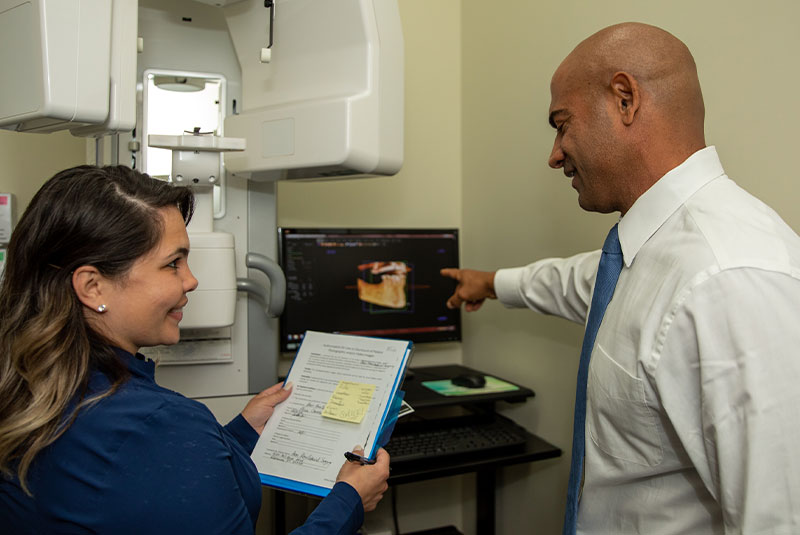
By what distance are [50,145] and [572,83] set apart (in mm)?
1548

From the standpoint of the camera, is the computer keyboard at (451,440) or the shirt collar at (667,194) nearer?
the shirt collar at (667,194)

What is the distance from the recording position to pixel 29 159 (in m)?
1.79

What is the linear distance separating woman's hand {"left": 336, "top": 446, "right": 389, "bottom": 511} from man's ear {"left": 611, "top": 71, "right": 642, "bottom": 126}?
770mm

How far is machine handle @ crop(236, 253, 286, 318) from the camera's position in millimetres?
1583

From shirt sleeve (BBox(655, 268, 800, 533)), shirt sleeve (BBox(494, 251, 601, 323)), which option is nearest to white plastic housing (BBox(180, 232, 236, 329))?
shirt sleeve (BBox(494, 251, 601, 323))

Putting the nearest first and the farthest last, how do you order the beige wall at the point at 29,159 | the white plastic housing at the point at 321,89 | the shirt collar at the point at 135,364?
the shirt collar at the point at 135,364 → the white plastic housing at the point at 321,89 → the beige wall at the point at 29,159

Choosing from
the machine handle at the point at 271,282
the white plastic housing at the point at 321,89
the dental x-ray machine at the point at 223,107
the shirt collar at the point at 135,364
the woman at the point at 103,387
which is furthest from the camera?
the machine handle at the point at 271,282

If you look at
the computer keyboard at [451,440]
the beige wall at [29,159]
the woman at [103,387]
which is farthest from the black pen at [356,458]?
the beige wall at [29,159]

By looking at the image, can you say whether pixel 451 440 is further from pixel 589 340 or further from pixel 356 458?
pixel 589 340

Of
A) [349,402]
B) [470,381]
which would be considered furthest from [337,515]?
[470,381]

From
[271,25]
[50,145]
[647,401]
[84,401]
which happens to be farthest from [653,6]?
[50,145]

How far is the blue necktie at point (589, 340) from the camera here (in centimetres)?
108

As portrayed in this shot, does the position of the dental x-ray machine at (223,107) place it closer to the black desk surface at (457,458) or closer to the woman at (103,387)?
the woman at (103,387)

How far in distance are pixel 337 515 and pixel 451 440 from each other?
2.62 feet
